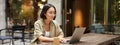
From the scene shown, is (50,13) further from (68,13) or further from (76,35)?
(68,13)

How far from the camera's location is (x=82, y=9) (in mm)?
14945

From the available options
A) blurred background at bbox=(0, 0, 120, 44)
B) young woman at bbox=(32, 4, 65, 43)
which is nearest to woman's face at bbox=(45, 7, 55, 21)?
young woman at bbox=(32, 4, 65, 43)

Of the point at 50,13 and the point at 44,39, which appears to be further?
the point at 44,39

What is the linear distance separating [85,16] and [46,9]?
428 inches

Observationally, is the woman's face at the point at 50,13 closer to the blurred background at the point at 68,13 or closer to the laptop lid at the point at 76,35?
the laptop lid at the point at 76,35

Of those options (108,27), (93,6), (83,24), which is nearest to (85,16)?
(83,24)

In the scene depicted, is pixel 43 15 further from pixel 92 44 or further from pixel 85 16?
pixel 85 16

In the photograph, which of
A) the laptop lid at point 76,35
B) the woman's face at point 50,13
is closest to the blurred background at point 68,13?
the laptop lid at point 76,35

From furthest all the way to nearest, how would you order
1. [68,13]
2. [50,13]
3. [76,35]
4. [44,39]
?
[68,13] < [76,35] < [44,39] < [50,13]

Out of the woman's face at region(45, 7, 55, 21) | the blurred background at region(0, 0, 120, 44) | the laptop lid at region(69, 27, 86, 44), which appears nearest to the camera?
the woman's face at region(45, 7, 55, 21)

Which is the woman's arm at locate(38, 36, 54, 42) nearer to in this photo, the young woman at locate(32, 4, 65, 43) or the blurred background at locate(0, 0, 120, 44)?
the young woman at locate(32, 4, 65, 43)

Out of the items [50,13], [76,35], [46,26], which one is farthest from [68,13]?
[50,13]

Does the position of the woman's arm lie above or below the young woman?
below

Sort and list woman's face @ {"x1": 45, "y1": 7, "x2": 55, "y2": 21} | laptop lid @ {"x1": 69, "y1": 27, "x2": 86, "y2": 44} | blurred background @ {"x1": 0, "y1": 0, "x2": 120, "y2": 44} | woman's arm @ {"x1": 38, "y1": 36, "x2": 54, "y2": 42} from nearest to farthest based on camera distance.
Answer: woman's face @ {"x1": 45, "y1": 7, "x2": 55, "y2": 21}, woman's arm @ {"x1": 38, "y1": 36, "x2": 54, "y2": 42}, laptop lid @ {"x1": 69, "y1": 27, "x2": 86, "y2": 44}, blurred background @ {"x1": 0, "y1": 0, "x2": 120, "y2": 44}
